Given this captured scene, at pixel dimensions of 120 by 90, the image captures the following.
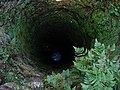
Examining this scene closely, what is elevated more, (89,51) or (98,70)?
(89,51)

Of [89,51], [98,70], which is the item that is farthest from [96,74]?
[89,51]

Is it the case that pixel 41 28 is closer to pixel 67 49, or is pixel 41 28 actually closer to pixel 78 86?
pixel 67 49

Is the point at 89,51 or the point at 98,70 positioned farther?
the point at 89,51

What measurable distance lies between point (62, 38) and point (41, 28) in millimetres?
814

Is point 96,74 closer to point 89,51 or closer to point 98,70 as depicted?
point 98,70

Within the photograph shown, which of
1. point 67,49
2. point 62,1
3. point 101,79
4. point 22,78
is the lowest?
point 67,49

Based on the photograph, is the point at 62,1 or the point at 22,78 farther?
the point at 62,1

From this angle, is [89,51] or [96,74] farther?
[89,51]

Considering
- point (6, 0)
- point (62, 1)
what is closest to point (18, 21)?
point (6, 0)

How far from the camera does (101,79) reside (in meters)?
2.34

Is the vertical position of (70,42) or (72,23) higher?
(72,23)

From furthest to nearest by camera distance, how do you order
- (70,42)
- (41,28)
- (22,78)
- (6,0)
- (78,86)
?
(70,42)
(41,28)
(6,0)
(22,78)
(78,86)

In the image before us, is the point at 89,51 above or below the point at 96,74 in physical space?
above

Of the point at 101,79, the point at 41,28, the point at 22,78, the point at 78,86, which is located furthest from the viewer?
the point at 41,28
